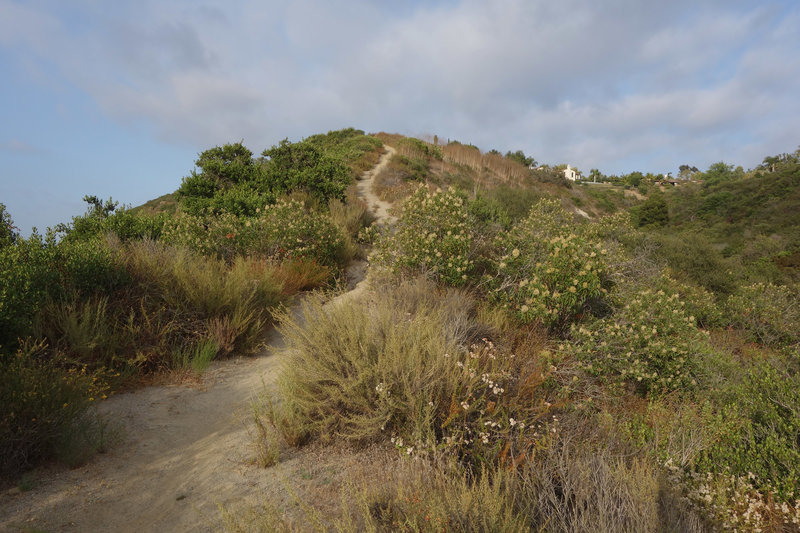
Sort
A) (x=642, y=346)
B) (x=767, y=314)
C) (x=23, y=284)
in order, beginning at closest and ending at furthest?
(x=23, y=284), (x=642, y=346), (x=767, y=314)

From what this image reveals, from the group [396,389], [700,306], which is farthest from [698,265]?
[396,389]

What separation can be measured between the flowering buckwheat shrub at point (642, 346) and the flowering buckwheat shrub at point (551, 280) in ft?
1.20

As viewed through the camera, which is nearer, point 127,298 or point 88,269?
point 88,269

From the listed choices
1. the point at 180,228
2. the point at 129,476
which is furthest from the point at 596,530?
the point at 180,228

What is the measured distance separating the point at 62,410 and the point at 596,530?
392 centimetres

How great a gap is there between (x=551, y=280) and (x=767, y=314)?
336 inches

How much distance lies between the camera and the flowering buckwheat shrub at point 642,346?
4.62 metres

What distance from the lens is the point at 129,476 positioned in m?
3.19

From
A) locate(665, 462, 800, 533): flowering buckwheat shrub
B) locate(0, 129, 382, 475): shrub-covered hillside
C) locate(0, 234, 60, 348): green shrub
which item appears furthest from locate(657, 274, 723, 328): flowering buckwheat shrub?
locate(0, 234, 60, 348): green shrub

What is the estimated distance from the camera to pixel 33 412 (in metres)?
3.09

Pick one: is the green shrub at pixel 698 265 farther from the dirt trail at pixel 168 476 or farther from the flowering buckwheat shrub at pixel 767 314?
the dirt trail at pixel 168 476

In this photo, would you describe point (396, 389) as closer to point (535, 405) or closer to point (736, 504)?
point (535, 405)

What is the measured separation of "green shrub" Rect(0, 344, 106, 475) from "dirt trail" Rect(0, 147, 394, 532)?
21 cm

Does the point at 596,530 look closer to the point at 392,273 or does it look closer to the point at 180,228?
the point at 392,273
